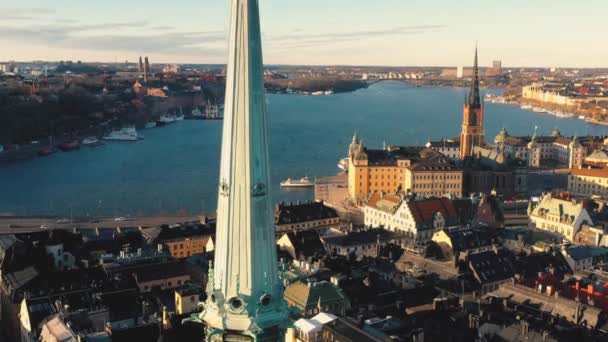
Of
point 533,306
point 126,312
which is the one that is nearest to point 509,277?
point 533,306

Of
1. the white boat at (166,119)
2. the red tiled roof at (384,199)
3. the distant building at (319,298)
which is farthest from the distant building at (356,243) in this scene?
the white boat at (166,119)

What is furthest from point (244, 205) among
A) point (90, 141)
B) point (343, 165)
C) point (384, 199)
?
point (90, 141)

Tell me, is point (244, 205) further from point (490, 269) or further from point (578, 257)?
point (578, 257)

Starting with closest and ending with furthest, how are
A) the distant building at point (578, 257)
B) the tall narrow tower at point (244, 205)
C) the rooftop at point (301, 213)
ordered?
the tall narrow tower at point (244, 205)
the distant building at point (578, 257)
the rooftop at point (301, 213)

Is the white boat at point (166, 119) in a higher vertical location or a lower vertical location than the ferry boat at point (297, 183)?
higher

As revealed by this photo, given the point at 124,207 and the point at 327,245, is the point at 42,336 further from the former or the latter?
the point at 124,207

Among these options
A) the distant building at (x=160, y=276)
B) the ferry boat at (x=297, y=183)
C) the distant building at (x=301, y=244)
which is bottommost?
the ferry boat at (x=297, y=183)

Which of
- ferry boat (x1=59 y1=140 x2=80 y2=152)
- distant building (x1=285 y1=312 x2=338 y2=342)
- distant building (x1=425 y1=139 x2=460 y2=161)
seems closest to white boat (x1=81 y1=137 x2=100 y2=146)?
ferry boat (x1=59 y1=140 x2=80 y2=152)

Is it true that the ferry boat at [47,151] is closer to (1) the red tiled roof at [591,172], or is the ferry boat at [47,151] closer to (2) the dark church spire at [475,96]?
(2) the dark church spire at [475,96]
